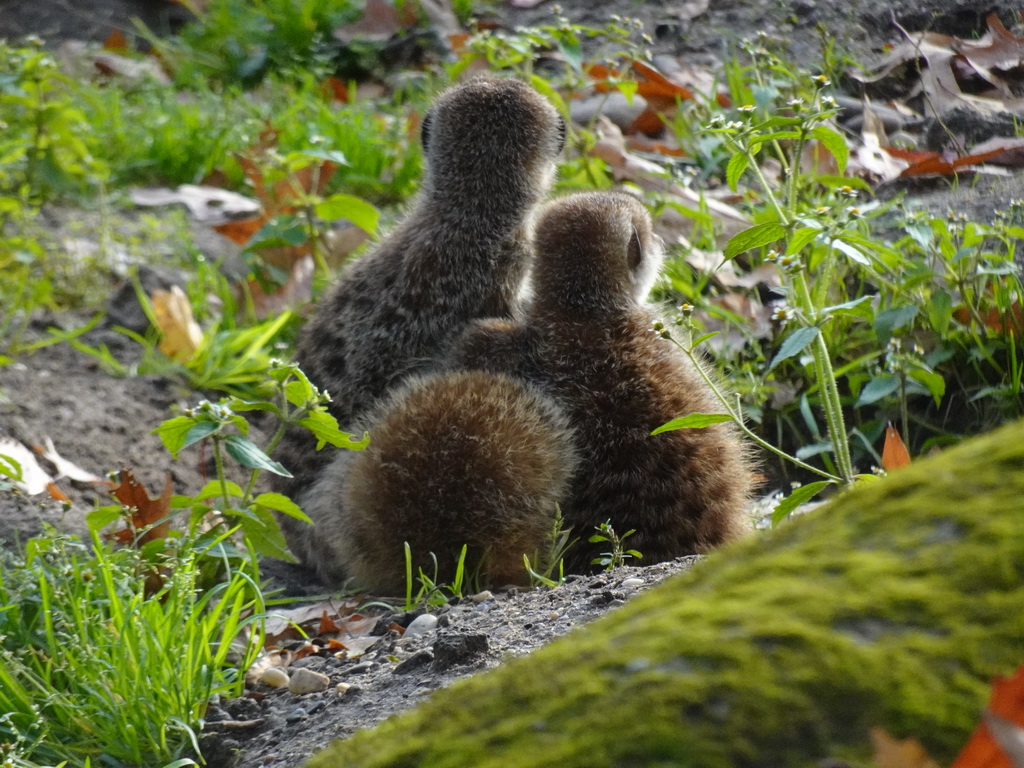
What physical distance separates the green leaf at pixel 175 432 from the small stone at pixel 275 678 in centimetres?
58

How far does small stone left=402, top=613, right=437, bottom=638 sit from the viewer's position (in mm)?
2740

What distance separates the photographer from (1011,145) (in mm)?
4641

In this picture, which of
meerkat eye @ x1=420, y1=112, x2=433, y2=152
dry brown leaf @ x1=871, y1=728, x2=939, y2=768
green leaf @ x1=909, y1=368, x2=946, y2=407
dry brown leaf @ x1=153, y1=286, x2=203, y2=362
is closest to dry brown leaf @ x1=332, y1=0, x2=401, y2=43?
dry brown leaf @ x1=153, y1=286, x2=203, y2=362

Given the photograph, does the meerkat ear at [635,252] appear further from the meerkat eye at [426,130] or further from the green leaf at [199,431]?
the green leaf at [199,431]

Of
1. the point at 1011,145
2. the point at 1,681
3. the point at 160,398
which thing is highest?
the point at 1011,145

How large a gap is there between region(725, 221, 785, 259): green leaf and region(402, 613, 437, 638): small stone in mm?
1185

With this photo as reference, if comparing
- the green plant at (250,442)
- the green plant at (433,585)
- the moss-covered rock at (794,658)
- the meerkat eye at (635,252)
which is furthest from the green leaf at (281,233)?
Result: the moss-covered rock at (794,658)

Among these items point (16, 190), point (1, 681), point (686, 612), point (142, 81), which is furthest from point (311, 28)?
point (686, 612)

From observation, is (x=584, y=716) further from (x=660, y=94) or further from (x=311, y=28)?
(x=311, y=28)

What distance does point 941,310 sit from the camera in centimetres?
368

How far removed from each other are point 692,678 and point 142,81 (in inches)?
307

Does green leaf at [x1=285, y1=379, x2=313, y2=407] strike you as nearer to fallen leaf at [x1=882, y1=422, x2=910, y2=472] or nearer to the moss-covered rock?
the moss-covered rock

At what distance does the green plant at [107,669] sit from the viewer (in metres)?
2.29

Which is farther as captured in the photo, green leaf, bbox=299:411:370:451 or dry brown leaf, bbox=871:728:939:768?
green leaf, bbox=299:411:370:451
